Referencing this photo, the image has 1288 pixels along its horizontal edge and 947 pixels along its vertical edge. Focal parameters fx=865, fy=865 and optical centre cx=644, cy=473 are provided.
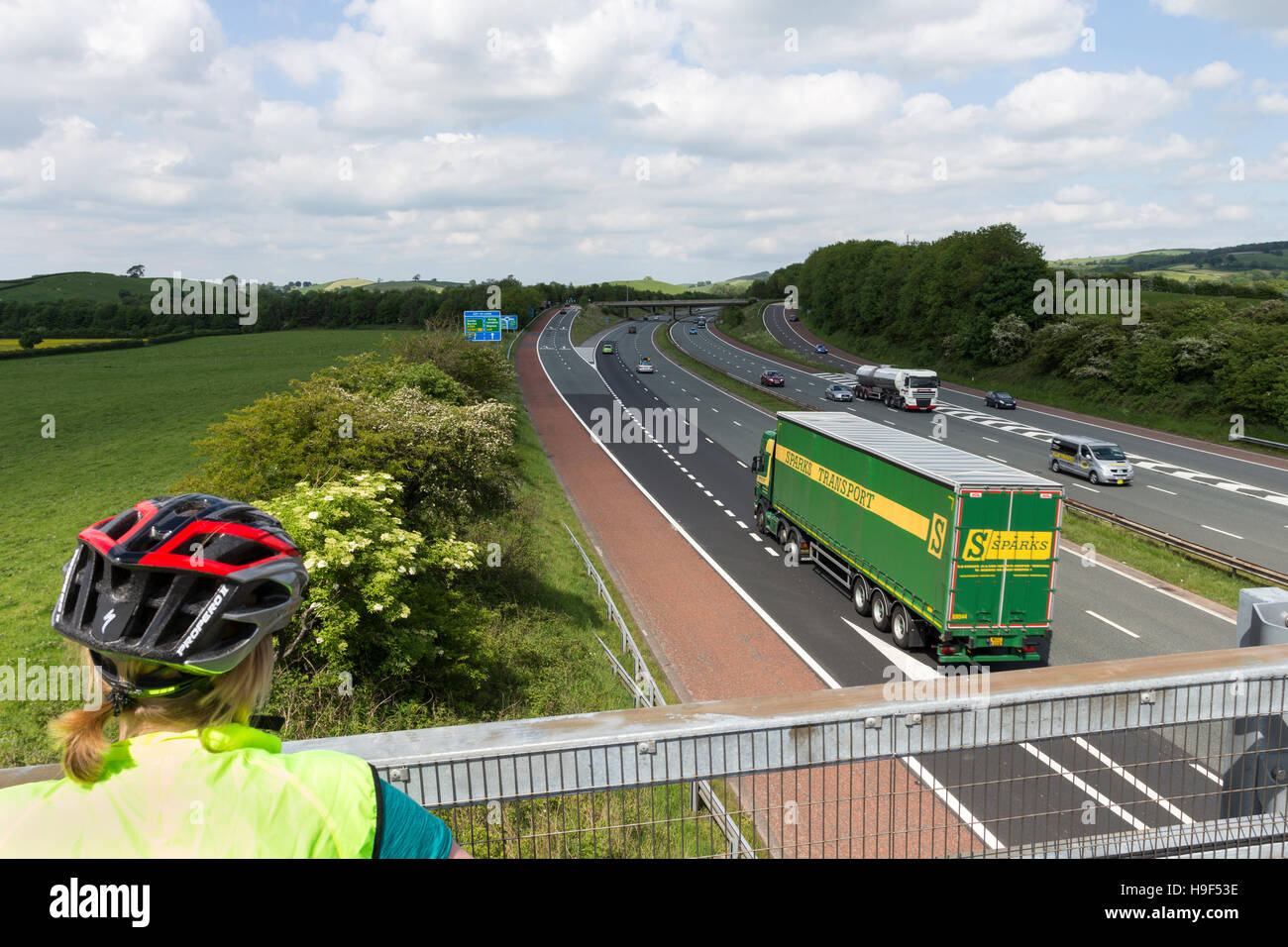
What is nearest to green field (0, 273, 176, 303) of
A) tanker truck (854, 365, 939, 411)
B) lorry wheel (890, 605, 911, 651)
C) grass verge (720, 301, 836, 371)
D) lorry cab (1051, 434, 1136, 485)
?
grass verge (720, 301, 836, 371)

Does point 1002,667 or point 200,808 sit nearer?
point 200,808

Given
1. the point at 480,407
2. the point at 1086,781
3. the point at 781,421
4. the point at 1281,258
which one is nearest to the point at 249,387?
the point at 480,407

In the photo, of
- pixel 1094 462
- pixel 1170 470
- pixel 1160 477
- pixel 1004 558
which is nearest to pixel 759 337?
pixel 1170 470

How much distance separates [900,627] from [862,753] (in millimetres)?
16374

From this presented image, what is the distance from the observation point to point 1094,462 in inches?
1435

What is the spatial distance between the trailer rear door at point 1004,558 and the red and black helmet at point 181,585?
53.1 feet

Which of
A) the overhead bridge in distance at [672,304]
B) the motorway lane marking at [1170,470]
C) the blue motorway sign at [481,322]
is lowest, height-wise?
the motorway lane marking at [1170,470]

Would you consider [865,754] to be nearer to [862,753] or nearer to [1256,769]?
[862,753]

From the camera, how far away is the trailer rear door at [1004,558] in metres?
16.7

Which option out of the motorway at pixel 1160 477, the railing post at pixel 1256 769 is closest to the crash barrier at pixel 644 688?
the railing post at pixel 1256 769

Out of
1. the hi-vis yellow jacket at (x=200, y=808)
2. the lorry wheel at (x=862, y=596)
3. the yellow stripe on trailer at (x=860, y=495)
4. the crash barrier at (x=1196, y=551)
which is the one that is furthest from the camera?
the crash barrier at (x=1196, y=551)

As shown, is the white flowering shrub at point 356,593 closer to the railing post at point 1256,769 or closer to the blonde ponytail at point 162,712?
the railing post at point 1256,769
